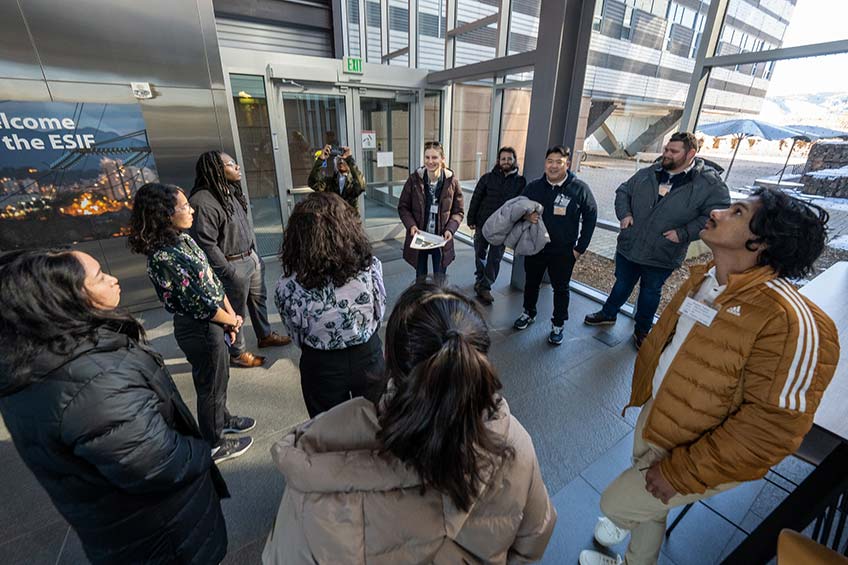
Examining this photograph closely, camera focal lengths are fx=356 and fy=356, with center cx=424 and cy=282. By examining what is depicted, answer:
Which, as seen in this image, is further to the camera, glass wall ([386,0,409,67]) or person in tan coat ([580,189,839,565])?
glass wall ([386,0,409,67])

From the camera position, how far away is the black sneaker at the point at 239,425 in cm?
234

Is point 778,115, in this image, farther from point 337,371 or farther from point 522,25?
point 337,371

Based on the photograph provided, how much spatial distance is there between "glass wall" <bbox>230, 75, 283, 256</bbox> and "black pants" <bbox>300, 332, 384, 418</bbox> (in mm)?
3783

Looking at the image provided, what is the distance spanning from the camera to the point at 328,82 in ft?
15.9

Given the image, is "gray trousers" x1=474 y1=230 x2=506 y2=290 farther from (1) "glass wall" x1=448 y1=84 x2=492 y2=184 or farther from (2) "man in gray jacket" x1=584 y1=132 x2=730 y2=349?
(1) "glass wall" x1=448 y1=84 x2=492 y2=184

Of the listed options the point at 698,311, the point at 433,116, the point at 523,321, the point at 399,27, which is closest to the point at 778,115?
the point at 523,321

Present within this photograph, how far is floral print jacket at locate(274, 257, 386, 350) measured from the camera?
157cm

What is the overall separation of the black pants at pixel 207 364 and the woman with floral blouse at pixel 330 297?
56cm

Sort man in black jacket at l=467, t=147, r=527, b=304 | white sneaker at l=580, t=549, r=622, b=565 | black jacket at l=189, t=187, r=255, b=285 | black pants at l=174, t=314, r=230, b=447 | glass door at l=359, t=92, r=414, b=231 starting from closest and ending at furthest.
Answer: white sneaker at l=580, t=549, r=622, b=565 < black pants at l=174, t=314, r=230, b=447 < black jacket at l=189, t=187, r=255, b=285 < man in black jacket at l=467, t=147, r=527, b=304 < glass door at l=359, t=92, r=414, b=231

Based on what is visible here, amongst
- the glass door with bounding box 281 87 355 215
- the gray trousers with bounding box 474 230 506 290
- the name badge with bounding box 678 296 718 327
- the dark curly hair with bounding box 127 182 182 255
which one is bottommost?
the gray trousers with bounding box 474 230 506 290

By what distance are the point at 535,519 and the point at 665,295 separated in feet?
14.8

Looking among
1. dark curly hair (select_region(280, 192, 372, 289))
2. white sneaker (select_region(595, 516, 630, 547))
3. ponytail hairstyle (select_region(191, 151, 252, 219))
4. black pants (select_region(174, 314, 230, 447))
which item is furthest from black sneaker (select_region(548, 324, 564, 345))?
ponytail hairstyle (select_region(191, 151, 252, 219))

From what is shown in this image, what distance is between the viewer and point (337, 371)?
170 centimetres

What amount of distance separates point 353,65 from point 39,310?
198 inches
